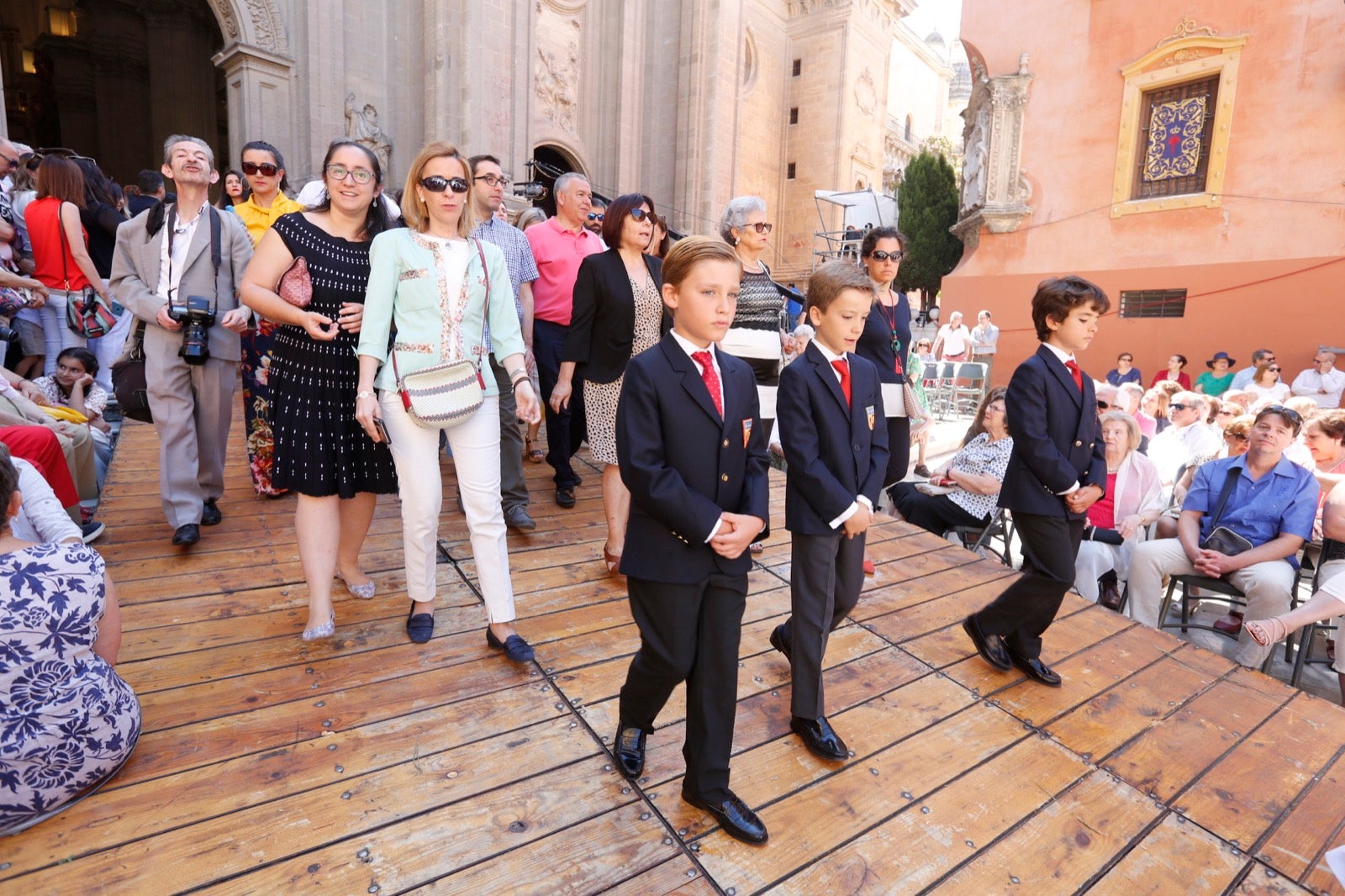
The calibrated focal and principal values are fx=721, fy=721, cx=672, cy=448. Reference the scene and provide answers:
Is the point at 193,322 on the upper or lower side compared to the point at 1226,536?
upper

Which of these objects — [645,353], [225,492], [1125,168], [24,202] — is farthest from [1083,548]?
[1125,168]

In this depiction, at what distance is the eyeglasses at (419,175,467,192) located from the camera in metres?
2.51

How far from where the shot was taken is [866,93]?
1054 inches

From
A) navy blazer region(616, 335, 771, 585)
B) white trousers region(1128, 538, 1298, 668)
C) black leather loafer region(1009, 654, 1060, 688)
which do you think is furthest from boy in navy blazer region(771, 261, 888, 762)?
white trousers region(1128, 538, 1298, 668)

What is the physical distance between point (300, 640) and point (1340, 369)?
598 inches

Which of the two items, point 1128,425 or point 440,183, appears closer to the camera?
point 440,183

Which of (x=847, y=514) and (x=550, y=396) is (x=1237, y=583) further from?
(x=550, y=396)

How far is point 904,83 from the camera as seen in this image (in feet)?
129

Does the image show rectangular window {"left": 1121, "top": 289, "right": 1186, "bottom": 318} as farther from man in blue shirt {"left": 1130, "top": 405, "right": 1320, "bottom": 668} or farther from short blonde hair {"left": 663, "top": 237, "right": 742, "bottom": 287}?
short blonde hair {"left": 663, "top": 237, "right": 742, "bottom": 287}

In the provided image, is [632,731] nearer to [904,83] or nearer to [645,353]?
[645,353]

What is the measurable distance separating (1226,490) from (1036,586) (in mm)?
2372

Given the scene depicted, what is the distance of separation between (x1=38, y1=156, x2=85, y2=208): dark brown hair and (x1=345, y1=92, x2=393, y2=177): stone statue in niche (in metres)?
8.33

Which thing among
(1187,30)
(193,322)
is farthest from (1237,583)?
(1187,30)

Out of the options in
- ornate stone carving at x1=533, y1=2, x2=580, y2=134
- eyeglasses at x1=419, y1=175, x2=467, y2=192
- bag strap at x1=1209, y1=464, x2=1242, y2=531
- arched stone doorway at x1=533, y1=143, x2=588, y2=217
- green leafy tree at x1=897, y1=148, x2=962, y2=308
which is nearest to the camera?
eyeglasses at x1=419, y1=175, x2=467, y2=192
